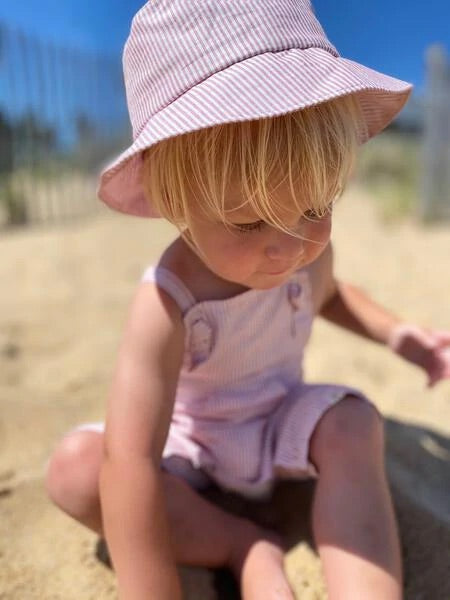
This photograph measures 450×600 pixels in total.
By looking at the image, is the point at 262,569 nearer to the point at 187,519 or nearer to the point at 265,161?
the point at 187,519

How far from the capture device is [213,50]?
2.97 feet

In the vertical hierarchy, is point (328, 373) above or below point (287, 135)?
below

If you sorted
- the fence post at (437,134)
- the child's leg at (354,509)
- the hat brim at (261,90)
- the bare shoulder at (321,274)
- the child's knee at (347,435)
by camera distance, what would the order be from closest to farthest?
the hat brim at (261,90), the child's leg at (354,509), the child's knee at (347,435), the bare shoulder at (321,274), the fence post at (437,134)

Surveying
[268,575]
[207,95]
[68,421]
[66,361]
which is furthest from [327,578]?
[66,361]

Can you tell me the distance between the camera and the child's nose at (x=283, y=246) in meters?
0.98

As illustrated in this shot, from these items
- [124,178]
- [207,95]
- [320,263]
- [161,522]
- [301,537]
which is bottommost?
[301,537]

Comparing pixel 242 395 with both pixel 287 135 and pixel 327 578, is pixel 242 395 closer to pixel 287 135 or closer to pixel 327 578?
pixel 327 578

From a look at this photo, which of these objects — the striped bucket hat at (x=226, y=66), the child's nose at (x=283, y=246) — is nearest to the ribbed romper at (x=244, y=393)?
the child's nose at (x=283, y=246)

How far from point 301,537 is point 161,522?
338mm

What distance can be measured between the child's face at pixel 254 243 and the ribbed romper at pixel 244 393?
159 mm

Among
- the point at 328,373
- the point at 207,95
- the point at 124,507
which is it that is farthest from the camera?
the point at 328,373

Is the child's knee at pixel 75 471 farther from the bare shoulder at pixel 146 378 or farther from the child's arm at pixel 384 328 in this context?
the child's arm at pixel 384 328

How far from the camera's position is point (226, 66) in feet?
2.94

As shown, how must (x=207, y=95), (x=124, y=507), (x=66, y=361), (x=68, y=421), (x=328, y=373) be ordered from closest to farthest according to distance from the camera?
(x=207, y=95) < (x=124, y=507) < (x=68, y=421) < (x=328, y=373) < (x=66, y=361)
